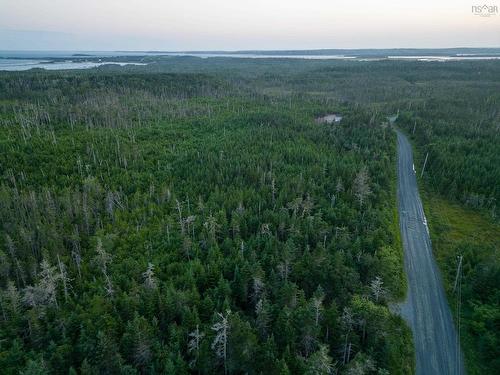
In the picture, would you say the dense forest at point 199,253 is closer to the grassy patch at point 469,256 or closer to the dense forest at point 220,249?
the dense forest at point 220,249

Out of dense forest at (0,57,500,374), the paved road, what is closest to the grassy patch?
dense forest at (0,57,500,374)

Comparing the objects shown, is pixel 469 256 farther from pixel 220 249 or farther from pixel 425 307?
pixel 220 249

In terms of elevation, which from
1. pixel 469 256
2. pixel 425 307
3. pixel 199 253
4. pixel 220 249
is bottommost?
pixel 425 307

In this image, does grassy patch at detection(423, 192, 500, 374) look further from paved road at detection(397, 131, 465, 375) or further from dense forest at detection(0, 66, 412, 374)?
dense forest at detection(0, 66, 412, 374)

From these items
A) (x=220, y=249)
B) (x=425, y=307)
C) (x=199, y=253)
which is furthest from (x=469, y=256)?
(x=199, y=253)

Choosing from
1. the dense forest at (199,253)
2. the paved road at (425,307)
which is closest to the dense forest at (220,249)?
the dense forest at (199,253)

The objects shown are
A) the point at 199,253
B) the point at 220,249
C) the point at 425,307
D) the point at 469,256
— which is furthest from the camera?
the point at 469,256

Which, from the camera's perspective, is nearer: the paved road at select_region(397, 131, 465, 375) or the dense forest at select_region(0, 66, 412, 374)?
the dense forest at select_region(0, 66, 412, 374)
